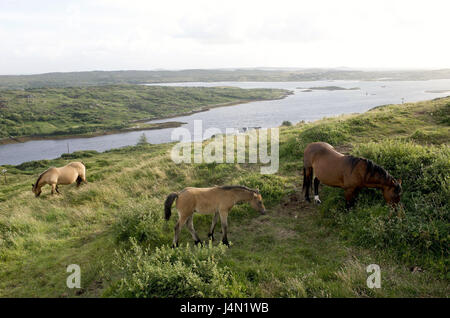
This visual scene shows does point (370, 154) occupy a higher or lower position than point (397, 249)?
higher

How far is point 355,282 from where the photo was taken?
16.6ft

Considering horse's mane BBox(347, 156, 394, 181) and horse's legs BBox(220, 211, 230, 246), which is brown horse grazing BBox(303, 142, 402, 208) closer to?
horse's mane BBox(347, 156, 394, 181)

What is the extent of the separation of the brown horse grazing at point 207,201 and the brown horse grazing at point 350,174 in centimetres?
228

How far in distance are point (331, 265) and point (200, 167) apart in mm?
8581

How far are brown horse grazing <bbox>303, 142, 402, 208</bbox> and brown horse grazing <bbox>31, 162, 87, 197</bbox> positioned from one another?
1064cm

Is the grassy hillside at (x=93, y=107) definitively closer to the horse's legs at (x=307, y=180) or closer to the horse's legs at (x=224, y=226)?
the horse's legs at (x=307, y=180)

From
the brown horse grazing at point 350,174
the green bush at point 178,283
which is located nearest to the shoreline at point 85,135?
the brown horse grazing at point 350,174

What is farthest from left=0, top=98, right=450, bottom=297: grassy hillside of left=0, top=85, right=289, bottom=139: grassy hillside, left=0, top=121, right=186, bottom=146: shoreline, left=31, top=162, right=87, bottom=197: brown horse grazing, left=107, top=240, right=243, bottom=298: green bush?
left=0, top=85, right=289, bottom=139: grassy hillside

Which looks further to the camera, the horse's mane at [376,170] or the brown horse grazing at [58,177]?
the brown horse grazing at [58,177]

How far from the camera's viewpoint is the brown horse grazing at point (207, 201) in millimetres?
6898

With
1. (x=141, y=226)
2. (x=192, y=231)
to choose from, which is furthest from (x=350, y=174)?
(x=141, y=226)

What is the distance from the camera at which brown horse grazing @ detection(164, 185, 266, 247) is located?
690cm

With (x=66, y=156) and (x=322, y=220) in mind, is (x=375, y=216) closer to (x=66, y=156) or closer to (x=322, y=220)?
(x=322, y=220)
